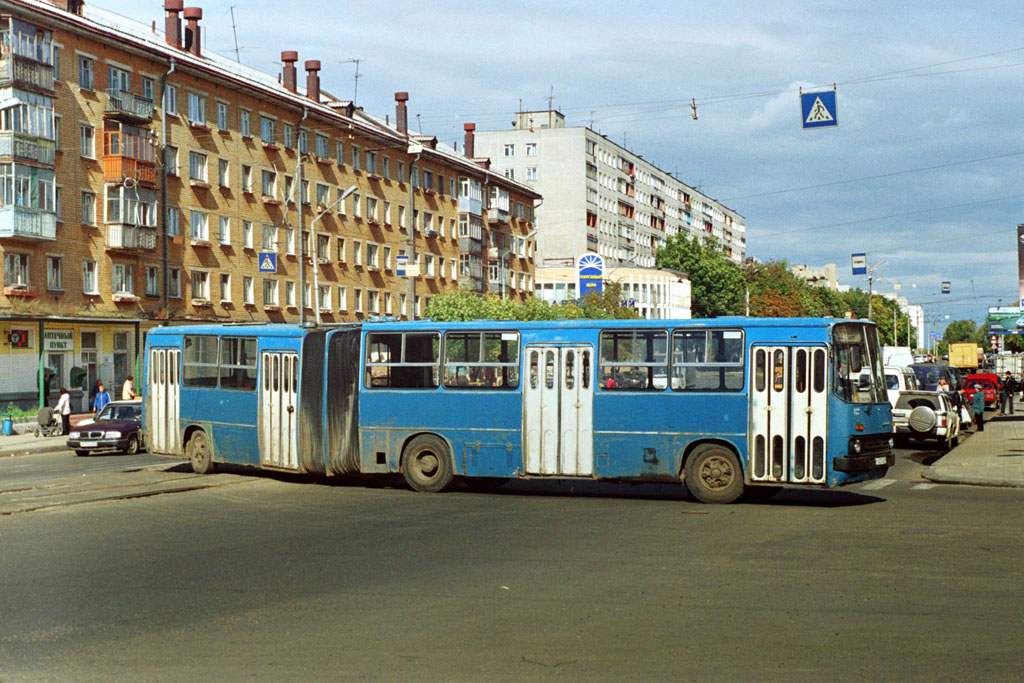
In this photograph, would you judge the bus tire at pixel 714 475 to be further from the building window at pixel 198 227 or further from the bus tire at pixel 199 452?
the building window at pixel 198 227

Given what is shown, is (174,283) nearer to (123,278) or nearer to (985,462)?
(123,278)

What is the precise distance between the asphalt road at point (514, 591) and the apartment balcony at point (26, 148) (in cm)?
3154

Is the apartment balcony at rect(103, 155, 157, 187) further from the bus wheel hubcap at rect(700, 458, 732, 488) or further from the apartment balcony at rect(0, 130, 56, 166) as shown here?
the bus wheel hubcap at rect(700, 458, 732, 488)

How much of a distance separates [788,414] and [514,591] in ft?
25.6

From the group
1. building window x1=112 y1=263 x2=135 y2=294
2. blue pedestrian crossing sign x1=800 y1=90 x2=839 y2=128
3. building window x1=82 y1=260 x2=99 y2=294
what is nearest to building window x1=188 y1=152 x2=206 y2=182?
building window x1=112 y1=263 x2=135 y2=294

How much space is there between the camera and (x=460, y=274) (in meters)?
83.9

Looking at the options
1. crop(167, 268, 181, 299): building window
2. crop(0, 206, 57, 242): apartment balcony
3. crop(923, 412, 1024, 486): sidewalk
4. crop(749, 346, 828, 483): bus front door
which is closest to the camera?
crop(749, 346, 828, 483): bus front door

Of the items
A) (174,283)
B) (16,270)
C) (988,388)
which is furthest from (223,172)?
(988,388)

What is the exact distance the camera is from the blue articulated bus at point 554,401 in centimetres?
1667

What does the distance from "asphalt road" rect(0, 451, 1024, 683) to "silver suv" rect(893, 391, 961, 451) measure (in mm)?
→ 11439

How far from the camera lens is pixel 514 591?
9969mm

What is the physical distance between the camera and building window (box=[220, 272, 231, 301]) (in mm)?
57156

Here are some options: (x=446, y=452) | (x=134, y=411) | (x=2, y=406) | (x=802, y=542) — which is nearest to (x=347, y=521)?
(x=446, y=452)

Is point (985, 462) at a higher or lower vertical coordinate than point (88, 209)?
lower
